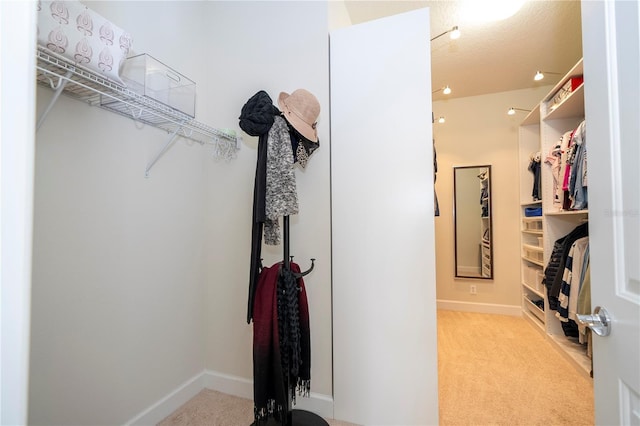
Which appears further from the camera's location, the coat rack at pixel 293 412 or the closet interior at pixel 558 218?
the closet interior at pixel 558 218

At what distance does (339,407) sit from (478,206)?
316 cm

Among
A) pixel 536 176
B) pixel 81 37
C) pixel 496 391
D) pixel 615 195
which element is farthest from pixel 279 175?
pixel 536 176

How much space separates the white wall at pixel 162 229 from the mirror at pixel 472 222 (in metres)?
2.79

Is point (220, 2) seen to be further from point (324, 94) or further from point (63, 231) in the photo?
point (63, 231)

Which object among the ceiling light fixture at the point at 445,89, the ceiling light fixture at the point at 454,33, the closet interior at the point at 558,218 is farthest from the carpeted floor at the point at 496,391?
the ceiling light fixture at the point at 445,89

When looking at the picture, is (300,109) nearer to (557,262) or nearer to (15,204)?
(15,204)

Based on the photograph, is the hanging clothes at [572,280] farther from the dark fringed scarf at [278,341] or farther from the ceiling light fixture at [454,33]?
the dark fringed scarf at [278,341]

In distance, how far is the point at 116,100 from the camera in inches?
50.8

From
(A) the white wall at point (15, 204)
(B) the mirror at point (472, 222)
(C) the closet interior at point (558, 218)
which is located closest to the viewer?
(A) the white wall at point (15, 204)

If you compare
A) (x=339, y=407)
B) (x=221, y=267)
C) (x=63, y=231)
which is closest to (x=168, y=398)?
(x=221, y=267)

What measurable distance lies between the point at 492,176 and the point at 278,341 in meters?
3.55

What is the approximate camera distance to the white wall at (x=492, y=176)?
3.55 m

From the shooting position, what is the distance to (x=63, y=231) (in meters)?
1.21

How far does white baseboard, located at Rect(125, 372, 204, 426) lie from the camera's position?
4.96 feet
